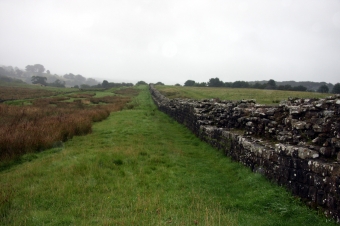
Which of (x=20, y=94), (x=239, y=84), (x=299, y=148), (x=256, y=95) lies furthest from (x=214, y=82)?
(x=299, y=148)

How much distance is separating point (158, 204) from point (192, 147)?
6004 millimetres

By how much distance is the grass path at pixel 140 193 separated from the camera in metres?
4.49

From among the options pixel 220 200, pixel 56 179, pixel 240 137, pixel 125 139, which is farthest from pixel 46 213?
pixel 125 139

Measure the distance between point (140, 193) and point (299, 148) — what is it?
11.3 ft

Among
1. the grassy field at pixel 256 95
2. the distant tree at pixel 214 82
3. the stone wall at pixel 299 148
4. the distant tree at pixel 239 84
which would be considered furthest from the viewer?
the distant tree at pixel 214 82

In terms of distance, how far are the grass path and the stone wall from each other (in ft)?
0.97

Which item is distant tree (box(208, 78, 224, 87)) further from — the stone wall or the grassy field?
the stone wall

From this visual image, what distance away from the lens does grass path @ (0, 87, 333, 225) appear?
177 inches

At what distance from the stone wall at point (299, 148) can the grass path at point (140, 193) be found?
0.97 feet

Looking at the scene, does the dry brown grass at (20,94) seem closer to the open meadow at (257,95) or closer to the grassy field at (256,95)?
the open meadow at (257,95)

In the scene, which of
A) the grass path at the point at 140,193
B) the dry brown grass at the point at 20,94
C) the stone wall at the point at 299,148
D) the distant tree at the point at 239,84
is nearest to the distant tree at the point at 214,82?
the distant tree at the point at 239,84

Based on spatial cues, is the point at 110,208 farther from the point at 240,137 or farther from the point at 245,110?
the point at 245,110

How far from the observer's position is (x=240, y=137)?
787cm

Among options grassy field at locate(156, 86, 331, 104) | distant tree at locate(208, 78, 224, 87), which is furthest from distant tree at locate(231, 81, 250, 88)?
grassy field at locate(156, 86, 331, 104)
